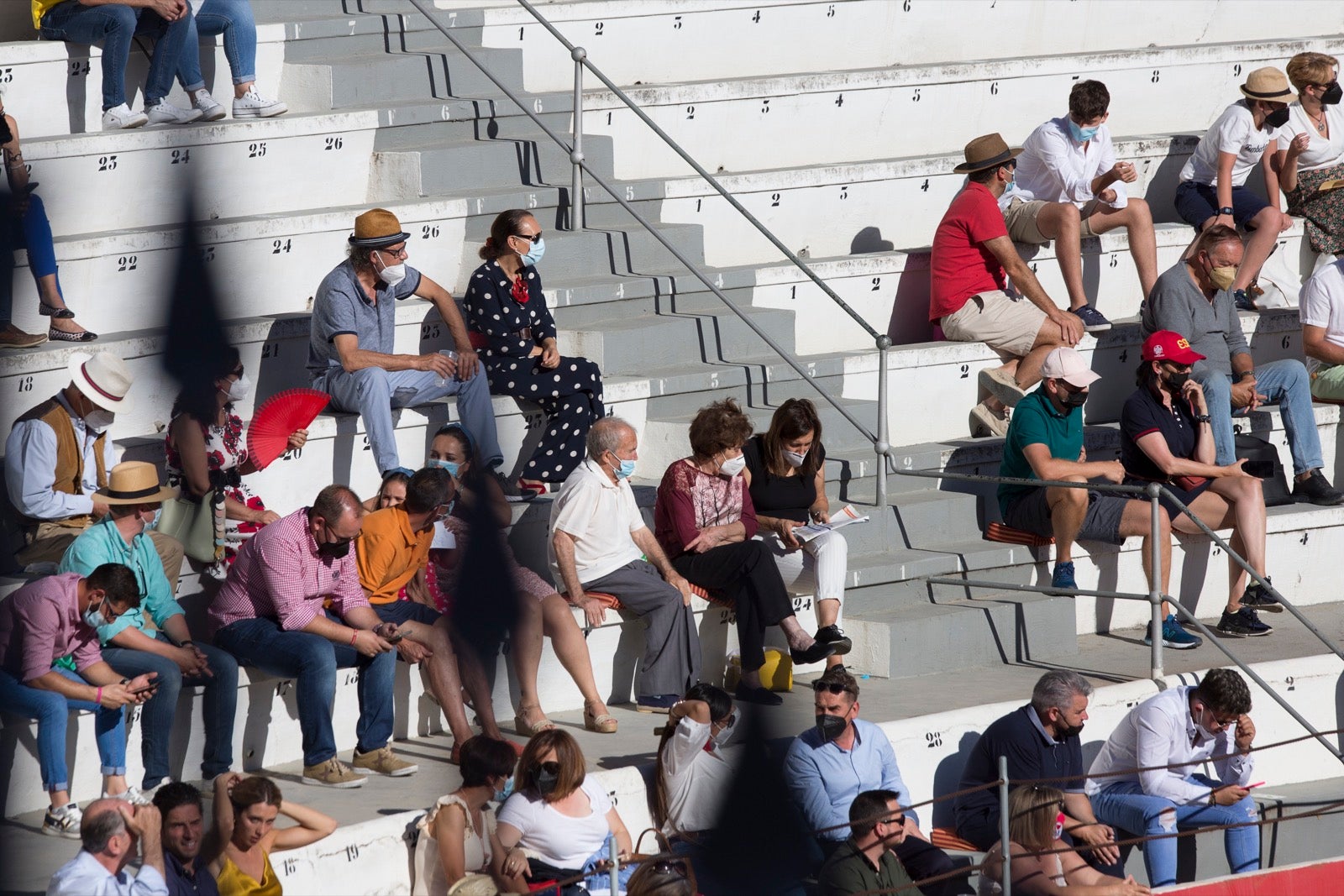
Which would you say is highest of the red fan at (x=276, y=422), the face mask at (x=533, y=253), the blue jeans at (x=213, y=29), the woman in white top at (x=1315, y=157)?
the woman in white top at (x=1315, y=157)

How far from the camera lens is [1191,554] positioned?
23.0 feet

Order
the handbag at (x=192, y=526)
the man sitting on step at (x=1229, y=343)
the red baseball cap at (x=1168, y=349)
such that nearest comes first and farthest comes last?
the handbag at (x=192, y=526), the red baseball cap at (x=1168, y=349), the man sitting on step at (x=1229, y=343)

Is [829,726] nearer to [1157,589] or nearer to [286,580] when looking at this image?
[286,580]

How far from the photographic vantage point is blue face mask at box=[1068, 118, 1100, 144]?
781cm

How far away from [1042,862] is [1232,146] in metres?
4.49

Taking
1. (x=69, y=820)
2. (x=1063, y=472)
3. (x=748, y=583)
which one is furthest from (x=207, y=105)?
(x=1063, y=472)

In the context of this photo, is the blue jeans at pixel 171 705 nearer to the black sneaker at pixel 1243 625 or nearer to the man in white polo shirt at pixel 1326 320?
the black sneaker at pixel 1243 625

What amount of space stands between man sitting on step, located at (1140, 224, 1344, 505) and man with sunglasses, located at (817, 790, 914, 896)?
3.16m

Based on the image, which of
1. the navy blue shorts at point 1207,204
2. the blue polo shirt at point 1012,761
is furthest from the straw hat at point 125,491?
the navy blue shorts at point 1207,204

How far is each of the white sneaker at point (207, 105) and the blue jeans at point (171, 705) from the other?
132 inches

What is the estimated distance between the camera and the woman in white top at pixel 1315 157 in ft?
27.5

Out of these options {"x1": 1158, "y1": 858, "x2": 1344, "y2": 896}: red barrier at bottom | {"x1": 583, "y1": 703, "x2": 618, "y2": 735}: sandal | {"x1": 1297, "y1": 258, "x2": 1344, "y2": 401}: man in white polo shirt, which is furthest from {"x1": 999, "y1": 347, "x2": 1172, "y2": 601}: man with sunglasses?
{"x1": 583, "y1": 703, "x2": 618, "y2": 735}: sandal

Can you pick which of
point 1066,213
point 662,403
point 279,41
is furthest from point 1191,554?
point 279,41

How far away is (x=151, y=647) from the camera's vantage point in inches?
175
